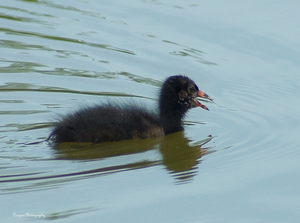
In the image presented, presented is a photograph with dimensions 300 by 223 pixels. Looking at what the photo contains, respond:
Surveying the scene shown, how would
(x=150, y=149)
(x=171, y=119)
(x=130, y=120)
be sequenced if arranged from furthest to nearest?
(x=171, y=119) < (x=130, y=120) < (x=150, y=149)

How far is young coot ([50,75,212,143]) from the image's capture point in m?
8.31

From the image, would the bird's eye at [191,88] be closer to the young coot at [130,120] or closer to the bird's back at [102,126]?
the young coot at [130,120]

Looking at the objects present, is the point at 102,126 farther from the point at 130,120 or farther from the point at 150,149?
the point at 150,149

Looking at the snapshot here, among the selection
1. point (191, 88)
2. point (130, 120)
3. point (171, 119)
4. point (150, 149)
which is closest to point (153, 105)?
point (171, 119)

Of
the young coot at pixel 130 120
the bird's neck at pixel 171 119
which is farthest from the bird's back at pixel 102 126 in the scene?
the bird's neck at pixel 171 119

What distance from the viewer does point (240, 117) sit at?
948 centimetres

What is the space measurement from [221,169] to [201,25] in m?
5.71

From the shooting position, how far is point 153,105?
982cm

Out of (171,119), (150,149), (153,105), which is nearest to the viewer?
(150,149)

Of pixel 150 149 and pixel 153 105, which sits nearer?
pixel 150 149

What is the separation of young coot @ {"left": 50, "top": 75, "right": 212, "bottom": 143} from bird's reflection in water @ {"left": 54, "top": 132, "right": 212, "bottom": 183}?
0.09m

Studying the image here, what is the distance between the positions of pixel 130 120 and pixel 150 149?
0.51m

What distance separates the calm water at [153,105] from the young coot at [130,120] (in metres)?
0.17

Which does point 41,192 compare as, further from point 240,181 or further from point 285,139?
point 285,139
